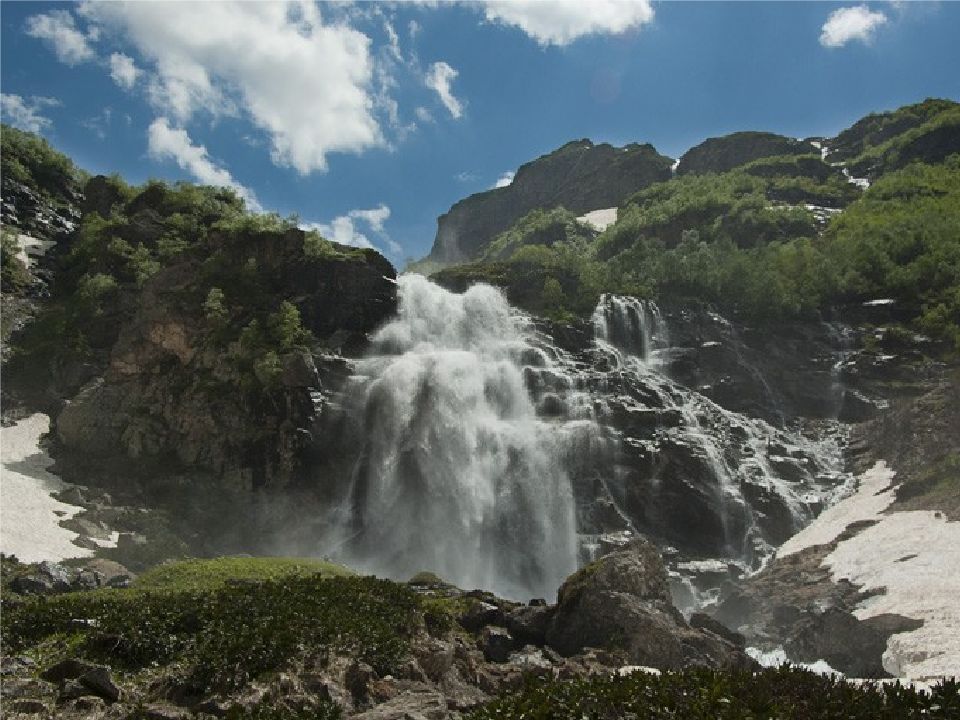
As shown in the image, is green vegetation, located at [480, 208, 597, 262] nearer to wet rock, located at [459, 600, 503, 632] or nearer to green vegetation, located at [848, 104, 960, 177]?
green vegetation, located at [848, 104, 960, 177]

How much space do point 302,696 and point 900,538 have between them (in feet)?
91.7

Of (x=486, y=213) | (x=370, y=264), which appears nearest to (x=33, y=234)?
(x=370, y=264)

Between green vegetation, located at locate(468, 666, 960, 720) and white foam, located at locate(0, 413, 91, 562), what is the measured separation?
2698 cm

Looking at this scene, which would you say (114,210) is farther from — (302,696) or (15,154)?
(302,696)

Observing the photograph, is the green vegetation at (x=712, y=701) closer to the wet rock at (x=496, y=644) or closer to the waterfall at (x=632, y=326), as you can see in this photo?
the wet rock at (x=496, y=644)

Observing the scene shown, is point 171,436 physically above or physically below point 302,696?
above

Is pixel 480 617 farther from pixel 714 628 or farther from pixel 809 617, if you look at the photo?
pixel 809 617

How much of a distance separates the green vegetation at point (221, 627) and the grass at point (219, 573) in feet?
2.83

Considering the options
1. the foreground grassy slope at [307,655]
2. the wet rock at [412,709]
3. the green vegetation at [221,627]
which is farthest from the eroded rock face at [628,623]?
the wet rock at [412,709]

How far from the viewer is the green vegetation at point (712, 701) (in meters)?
9.36

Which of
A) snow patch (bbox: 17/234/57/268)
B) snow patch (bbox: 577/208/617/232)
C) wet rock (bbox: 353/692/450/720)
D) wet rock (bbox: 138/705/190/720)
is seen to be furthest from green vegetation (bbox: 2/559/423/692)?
snow patch (bbox: 577/208/617/232)

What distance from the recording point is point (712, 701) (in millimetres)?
9523

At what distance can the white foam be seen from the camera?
30.6 m

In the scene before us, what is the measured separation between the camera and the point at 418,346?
46594 millimetres
